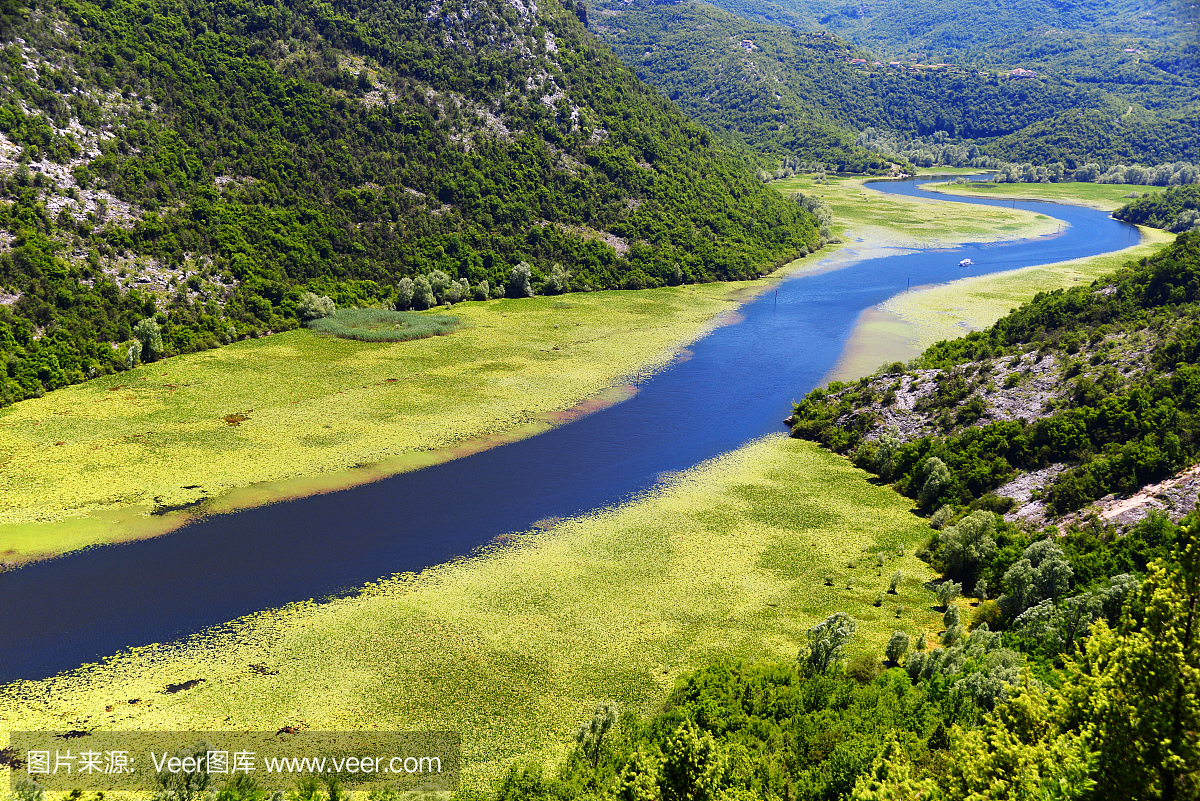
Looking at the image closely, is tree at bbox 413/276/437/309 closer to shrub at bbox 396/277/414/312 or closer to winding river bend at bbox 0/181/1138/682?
shrub at bbox 396/277/414/312

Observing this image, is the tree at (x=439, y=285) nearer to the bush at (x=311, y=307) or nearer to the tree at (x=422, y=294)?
the tree at (x=422, y=294)

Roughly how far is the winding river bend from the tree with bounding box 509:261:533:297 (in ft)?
126

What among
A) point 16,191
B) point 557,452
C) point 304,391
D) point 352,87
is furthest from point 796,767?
point 352,87

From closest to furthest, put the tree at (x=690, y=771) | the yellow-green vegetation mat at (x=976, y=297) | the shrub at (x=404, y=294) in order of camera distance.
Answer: the tree at (x=690, y=771) → the yellow-green vegetation mat at (x=976, y=297) → the shrub at (x=404, y=294)

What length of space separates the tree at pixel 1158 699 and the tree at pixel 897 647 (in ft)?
66.2

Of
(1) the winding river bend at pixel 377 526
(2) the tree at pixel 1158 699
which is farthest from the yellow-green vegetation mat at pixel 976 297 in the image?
(2) the tree at pixel 1158 699

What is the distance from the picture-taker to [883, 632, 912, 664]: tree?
41531 millimetres

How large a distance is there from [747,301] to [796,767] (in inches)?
4386

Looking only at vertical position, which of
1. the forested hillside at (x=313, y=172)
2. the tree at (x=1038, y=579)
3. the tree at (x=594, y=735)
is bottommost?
the tree at (x=594, y=735)

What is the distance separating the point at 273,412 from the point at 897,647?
6292cm

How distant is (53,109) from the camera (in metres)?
102

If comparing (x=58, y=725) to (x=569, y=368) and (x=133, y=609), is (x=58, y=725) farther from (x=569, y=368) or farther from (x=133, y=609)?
(x=569, y=368)

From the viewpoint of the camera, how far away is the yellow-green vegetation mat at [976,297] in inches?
4530

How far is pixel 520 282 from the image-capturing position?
429ft
